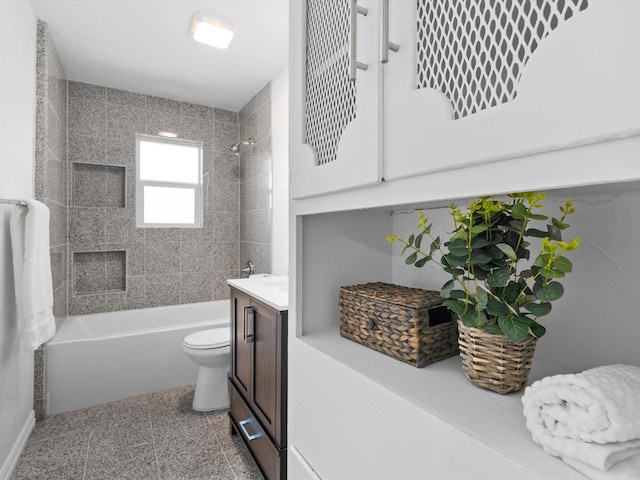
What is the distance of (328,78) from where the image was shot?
35.3 inches

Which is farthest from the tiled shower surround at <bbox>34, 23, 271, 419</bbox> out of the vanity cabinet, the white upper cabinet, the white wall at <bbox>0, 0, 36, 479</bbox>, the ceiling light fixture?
the white upper cabinet

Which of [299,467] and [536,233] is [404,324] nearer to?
[536,233]

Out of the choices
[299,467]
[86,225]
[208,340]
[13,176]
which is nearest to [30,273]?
[13,176]

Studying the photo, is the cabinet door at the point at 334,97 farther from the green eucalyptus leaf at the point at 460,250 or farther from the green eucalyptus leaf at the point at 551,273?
the green eucalyptus leaf at the point at 551,273

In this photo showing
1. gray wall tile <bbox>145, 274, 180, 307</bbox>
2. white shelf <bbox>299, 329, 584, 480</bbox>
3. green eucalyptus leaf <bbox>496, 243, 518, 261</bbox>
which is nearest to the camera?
white shelf <bbox>299, 329, 584, 480</bbox>

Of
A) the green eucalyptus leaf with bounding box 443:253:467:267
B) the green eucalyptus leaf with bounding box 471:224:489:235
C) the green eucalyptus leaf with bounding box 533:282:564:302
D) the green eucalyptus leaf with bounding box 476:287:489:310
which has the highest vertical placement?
the green eucalyptus leaf with bounding box 471:224:489:235

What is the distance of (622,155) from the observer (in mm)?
380

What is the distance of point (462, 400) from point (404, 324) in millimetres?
214

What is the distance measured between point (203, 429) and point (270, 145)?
2.24 metres

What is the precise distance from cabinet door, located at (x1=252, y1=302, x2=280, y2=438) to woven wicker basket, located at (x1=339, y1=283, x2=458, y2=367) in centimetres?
51

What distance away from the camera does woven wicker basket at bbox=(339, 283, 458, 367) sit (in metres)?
0.81

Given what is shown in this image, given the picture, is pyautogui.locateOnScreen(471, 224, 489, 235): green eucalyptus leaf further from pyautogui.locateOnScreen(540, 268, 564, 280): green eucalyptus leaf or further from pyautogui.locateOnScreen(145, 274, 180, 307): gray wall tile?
pyautogui.locateOnScreen(145, 274, 180, 307): gray wall tile

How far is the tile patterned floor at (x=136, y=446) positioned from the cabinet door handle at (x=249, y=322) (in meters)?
0.72

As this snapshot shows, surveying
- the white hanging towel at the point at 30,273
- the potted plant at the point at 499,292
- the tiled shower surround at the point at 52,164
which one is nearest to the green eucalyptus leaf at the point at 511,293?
the potted plant at the point at 499,292
